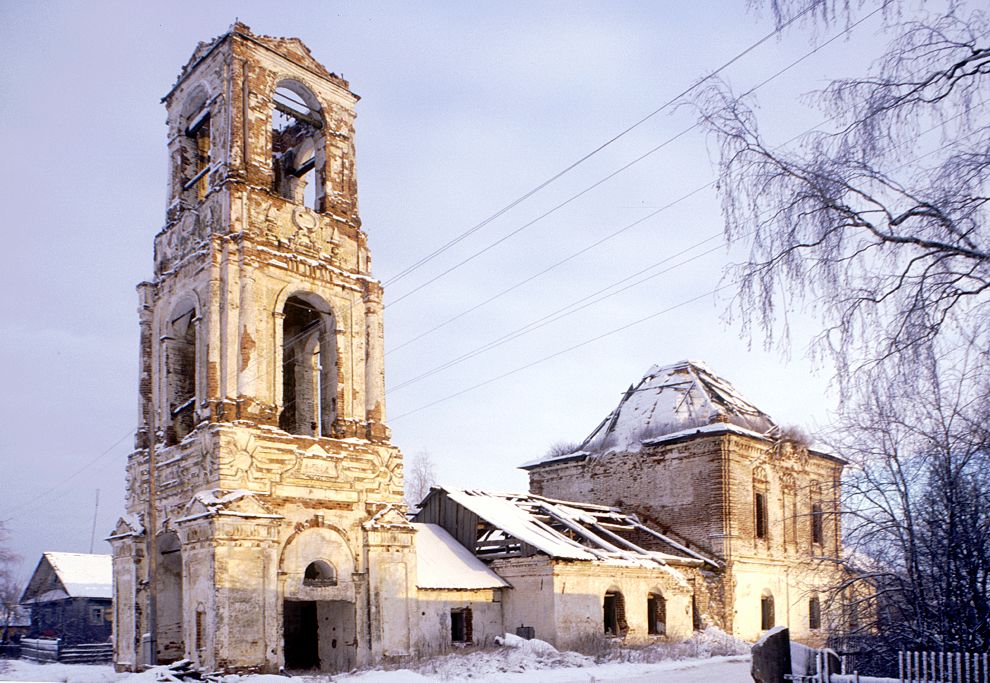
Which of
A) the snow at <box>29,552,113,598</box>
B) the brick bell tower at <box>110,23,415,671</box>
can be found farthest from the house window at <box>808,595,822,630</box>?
the snow at <box>29,552,113,598</box>

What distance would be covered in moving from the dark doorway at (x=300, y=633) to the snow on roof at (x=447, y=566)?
2.61m

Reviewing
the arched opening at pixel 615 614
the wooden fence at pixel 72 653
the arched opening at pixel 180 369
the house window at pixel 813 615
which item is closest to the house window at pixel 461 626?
the arched opening at pixel 615 614

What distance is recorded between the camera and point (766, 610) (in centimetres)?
2725

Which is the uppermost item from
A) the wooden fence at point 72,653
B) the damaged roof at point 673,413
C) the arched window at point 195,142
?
the arched window at point 195,142

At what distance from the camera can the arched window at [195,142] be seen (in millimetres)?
20156

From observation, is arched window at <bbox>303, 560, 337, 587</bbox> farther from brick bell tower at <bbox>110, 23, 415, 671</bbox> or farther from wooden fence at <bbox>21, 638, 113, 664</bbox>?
wooden fence at <bbox>21, 638, 113, 664</bbox>

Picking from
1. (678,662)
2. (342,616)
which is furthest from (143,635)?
(678,662)

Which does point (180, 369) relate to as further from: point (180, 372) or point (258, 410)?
point (258, 410)

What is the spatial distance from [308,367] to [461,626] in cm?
703

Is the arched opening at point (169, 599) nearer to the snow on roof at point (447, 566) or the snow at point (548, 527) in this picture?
the snow on roof at point (447, 566)

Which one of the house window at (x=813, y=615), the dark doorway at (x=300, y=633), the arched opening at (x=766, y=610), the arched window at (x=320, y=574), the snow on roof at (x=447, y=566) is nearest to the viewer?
the arched window at (x=320, y=574)

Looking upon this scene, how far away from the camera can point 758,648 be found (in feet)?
26.6

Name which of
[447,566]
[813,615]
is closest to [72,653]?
[447,566]

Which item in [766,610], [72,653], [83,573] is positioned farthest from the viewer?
[83,573]
